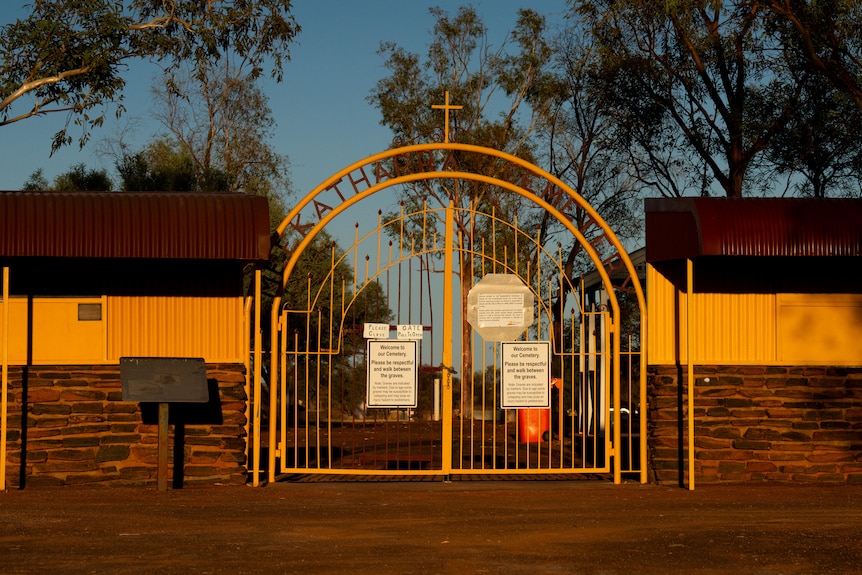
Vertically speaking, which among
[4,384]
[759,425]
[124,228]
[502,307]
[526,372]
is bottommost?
[759,425]

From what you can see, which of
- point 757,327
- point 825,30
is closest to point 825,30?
point 825,30

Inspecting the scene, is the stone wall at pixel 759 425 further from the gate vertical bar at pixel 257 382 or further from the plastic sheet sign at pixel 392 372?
the gate vertical bar at pixel 257 382

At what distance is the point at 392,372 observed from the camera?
43.7 ft

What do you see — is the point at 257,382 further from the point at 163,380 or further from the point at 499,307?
the point at 499,307

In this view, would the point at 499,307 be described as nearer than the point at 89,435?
No

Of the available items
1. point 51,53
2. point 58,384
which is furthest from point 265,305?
point 58,384

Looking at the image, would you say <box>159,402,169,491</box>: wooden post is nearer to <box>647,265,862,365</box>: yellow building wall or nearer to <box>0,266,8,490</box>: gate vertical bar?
<box>0,266,8,490</box>: gate vertical bar

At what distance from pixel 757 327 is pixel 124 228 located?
6686 mm

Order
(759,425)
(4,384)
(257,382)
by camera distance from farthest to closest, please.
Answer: (759,425), (257,382), (4,384)

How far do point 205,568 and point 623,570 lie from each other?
2.74 metres

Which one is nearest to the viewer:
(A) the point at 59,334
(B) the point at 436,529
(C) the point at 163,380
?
(B) the point at 436,529

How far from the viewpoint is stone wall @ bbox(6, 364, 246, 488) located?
1261cm

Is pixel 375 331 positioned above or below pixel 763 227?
below

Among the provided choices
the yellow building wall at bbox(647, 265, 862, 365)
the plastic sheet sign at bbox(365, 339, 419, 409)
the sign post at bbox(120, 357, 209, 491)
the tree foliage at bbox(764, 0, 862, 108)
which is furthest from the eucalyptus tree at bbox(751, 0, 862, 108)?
the sign post at bbox(120, 357, 209, 491)
